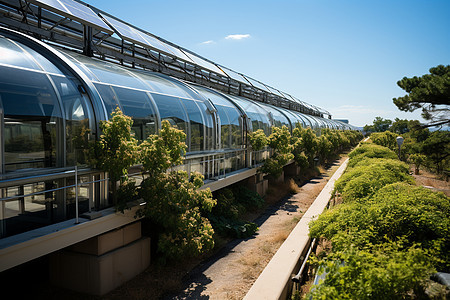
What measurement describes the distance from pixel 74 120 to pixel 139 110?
2.13 metres

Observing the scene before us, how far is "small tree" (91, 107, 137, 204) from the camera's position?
6.55m

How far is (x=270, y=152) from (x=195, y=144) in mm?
8976

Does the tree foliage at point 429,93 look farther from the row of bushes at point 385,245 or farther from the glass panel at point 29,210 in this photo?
the glass panel at point 29,210

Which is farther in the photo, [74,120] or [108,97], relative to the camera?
[108,97]

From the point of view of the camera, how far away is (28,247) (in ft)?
16.7

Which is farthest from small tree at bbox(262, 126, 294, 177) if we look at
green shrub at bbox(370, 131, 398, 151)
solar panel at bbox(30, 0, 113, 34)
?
green shrub at bbox(370, 131, 398, 151)

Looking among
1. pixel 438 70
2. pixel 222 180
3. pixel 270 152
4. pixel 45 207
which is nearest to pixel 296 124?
pixel 270 152

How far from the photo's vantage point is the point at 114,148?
22.0 feet

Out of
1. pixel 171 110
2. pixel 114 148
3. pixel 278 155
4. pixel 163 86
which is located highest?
pixel 163 86

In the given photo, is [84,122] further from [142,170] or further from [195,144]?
[195,144]

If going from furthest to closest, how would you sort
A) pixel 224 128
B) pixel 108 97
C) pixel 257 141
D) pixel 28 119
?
pixel 257 141, pixel 224 128, pixel 108 97, pixel 28 119


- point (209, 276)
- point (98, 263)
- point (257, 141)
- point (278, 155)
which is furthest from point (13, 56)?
point (278, 155)

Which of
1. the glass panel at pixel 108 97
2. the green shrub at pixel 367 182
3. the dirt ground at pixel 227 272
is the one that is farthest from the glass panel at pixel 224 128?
the glass panel at pixel 108 97

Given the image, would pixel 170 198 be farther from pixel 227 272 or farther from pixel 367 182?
pixel 367 182
